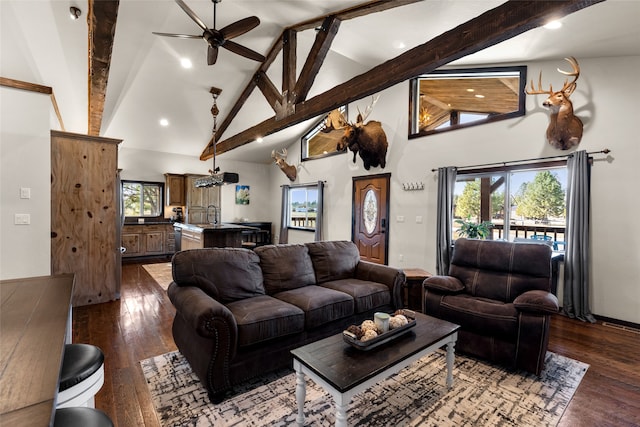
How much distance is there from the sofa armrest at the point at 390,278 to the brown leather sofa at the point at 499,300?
29 centimetres

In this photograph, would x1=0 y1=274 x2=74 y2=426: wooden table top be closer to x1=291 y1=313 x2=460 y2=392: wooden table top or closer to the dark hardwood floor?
the dark hardwood floor

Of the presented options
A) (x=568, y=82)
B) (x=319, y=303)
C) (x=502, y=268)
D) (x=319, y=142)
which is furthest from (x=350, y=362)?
(x=319, y=142)

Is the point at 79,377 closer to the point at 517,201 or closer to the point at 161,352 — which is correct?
the point at 161,352

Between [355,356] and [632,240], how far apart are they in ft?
12.7

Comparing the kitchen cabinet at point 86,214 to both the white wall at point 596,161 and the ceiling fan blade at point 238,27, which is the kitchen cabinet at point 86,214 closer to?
the ceiling fan blade at point 238,27

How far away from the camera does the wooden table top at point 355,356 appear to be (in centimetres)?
153

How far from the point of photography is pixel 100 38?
2826 mm

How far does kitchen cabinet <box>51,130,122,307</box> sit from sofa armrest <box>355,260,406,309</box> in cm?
344

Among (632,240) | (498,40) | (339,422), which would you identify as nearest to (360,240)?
(632,240)

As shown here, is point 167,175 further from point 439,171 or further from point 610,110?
point 610,110

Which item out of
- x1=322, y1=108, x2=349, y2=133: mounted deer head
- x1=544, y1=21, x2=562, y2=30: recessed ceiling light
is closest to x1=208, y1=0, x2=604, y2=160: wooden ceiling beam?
x1=544, y1=21, x2=562, y2=30: recessed ceiling light

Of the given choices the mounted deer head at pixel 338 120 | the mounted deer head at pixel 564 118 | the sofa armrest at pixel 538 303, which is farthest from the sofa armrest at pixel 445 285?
the mounted deer head at pixel 338 120

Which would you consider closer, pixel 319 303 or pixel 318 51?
pixel 319 303

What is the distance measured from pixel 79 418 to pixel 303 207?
752 centimetres
